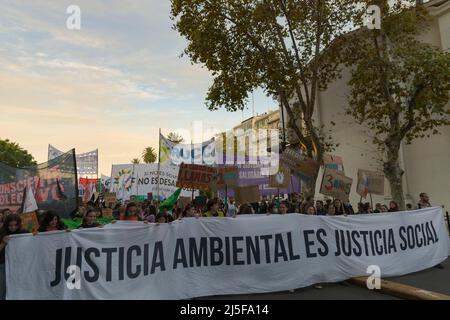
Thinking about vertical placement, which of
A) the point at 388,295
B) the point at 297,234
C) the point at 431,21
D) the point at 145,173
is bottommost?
the point at 388,295

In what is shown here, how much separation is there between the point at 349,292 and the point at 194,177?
6.38m

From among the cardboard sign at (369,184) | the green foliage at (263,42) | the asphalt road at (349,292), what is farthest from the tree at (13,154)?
the asphalt road at (349,292)

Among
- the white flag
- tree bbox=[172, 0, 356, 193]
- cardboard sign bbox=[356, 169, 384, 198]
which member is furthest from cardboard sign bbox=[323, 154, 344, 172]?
the white flag

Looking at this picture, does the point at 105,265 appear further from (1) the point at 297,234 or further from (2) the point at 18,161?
(2) the point at 18,161

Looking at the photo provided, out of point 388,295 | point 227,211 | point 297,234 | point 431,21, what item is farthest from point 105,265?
point 431,21

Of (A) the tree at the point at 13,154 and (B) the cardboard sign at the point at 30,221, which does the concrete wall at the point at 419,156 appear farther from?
(A) the tree at the point at 13,154

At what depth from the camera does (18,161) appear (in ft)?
182

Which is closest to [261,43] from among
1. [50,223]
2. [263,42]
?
[263,42]

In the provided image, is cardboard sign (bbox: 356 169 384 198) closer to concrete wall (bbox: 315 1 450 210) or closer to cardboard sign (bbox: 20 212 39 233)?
concrete wall (bbox: 315 1 450 210)

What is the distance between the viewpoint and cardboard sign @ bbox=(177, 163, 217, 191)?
11.7 m

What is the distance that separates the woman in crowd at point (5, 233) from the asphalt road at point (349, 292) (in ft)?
9.50

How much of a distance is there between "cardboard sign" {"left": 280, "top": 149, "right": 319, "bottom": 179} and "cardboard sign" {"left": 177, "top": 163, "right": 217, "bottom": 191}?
132 inches

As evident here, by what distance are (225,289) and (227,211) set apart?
752cm

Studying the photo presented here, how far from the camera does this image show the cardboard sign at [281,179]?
41.4 feet
